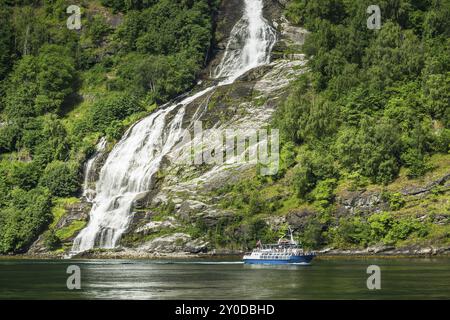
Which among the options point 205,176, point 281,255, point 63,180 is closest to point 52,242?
point 63,180

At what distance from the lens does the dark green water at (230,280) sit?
7194 cm

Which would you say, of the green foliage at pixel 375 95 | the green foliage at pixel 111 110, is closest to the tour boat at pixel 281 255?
the green foliage at pixel 375 95

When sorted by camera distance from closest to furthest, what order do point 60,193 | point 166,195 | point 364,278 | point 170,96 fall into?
point 364,278 → point 166,195 → point 60,193 → point 170,96

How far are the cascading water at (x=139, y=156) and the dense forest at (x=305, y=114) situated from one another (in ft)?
18.6

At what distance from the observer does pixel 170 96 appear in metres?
179

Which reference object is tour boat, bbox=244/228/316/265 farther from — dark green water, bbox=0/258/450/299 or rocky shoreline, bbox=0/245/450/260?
rocky shoreline, bbox=0/245/450/260

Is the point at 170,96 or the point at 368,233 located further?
the point at 170,96

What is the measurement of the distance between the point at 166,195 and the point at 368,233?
37449 mm

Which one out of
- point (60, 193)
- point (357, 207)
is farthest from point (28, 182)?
point (357, 207)

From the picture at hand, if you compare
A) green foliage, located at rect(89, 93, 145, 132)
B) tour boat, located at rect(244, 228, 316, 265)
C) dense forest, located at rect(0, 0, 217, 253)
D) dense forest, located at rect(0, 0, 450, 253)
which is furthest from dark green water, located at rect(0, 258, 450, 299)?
green foliage, located at rect(89, 93, 145, 132)

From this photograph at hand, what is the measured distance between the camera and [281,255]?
115938mm

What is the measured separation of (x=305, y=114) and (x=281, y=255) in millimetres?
38220

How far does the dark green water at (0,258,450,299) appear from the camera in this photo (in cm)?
7194

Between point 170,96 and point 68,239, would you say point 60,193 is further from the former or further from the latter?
point 170,96
